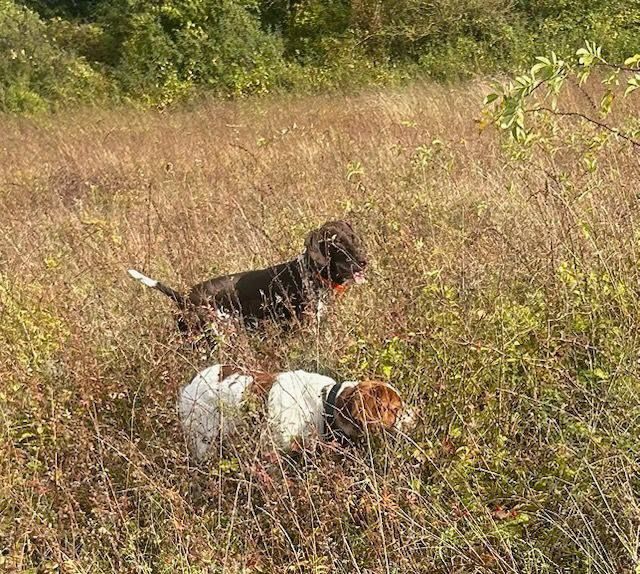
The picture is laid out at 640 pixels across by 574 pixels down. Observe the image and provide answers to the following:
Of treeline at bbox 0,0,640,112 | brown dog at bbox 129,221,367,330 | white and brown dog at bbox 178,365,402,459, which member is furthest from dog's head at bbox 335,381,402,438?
treeline at bbox 0,0,640,112

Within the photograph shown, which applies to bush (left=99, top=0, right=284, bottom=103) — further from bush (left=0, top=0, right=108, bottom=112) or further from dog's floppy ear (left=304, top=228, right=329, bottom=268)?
dog's floppy ear (left=304, top=228, right=329, bottom=268)

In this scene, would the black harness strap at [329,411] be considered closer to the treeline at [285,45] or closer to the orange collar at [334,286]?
the orange collar at [334,286]

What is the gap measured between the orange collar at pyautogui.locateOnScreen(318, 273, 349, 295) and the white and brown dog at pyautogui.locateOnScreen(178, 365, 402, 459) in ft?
2.92

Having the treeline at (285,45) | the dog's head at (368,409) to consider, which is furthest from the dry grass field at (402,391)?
the treeline at (285,45)

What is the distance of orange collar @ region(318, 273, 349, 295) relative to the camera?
150 inches

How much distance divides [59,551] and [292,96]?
9980 mm

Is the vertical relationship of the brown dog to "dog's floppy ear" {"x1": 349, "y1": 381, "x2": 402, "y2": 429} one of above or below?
below

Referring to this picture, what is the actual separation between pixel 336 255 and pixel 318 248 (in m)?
0.10

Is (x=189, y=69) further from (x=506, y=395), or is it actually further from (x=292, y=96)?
(x=506, y=395)

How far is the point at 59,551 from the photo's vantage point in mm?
2340

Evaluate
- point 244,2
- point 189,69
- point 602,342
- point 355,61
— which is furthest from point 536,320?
point 244,2

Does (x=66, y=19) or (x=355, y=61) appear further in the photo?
(x=66, y=19)

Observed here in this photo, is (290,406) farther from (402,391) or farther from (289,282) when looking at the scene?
(289,282)

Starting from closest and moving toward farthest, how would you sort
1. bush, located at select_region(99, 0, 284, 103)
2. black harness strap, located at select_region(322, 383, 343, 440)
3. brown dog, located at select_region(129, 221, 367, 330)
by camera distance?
black harness strap, located at select_region(322, 383, 343, 440), brown dog, located at select_region(129, 221, 367, 330), bush, located at select_region(99, 0, 284, 103)
